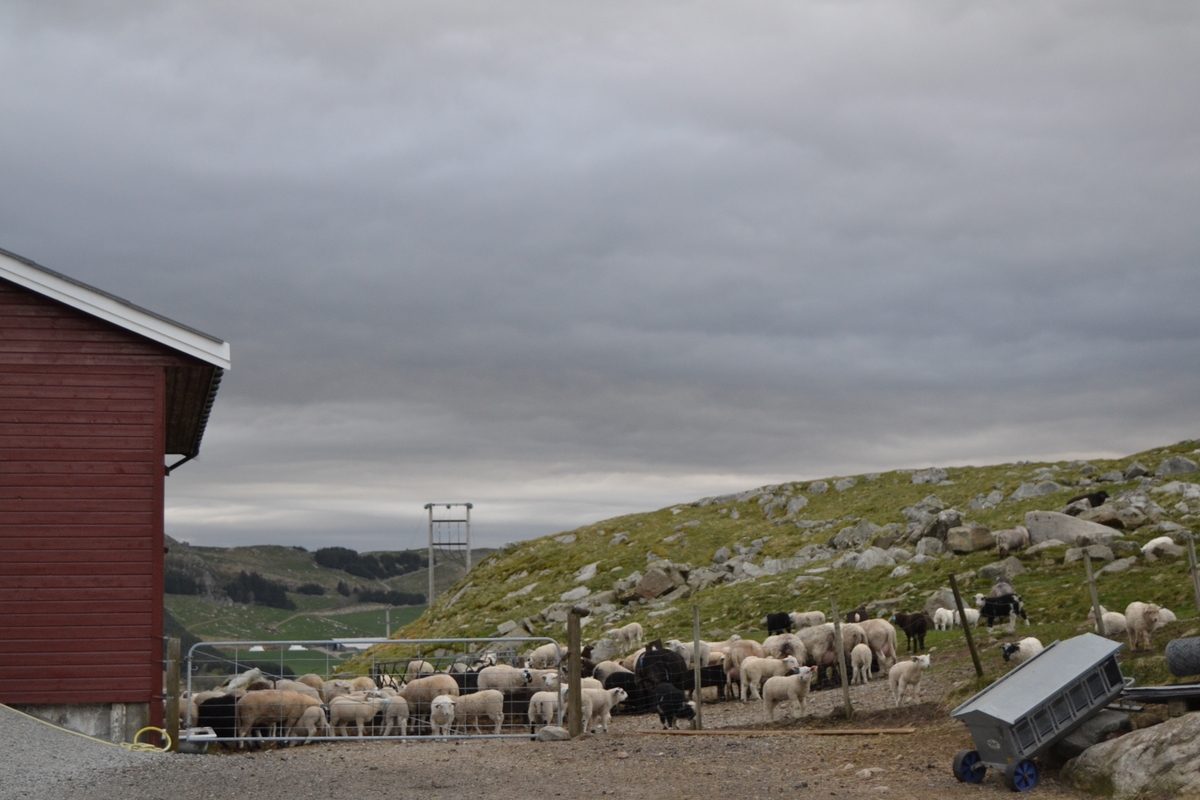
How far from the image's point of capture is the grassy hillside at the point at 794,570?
2888 centimetres

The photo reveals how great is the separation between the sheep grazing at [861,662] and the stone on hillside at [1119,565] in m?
9.38

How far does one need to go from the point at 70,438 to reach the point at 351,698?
636 centimetres

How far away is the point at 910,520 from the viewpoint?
2021 inches

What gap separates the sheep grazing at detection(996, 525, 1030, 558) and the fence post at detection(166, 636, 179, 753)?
27576 mm

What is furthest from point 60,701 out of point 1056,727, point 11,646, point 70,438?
point 1056,727

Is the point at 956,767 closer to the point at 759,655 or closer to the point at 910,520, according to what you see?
the point at 759,655

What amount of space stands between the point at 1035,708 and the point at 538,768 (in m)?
6.78

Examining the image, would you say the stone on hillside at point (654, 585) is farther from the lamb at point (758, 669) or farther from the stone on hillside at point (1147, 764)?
the stone on hillside at point (1147, 764)

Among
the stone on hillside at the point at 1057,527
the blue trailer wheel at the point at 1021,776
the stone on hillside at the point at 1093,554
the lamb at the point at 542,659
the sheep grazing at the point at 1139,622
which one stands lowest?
the lamb at the point at 542,659

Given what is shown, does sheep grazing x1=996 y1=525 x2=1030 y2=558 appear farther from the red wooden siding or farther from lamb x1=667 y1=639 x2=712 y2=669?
the red wooden siding

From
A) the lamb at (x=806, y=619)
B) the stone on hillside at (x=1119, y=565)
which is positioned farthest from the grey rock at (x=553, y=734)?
the stone on hillside at (x=1119, y=565)

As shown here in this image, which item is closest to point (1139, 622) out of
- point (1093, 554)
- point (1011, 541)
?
point (1093, 554)

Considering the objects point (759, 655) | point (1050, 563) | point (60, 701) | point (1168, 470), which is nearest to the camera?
point (60, 701)

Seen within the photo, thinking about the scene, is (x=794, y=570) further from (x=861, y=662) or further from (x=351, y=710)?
(x=351, y=710)
